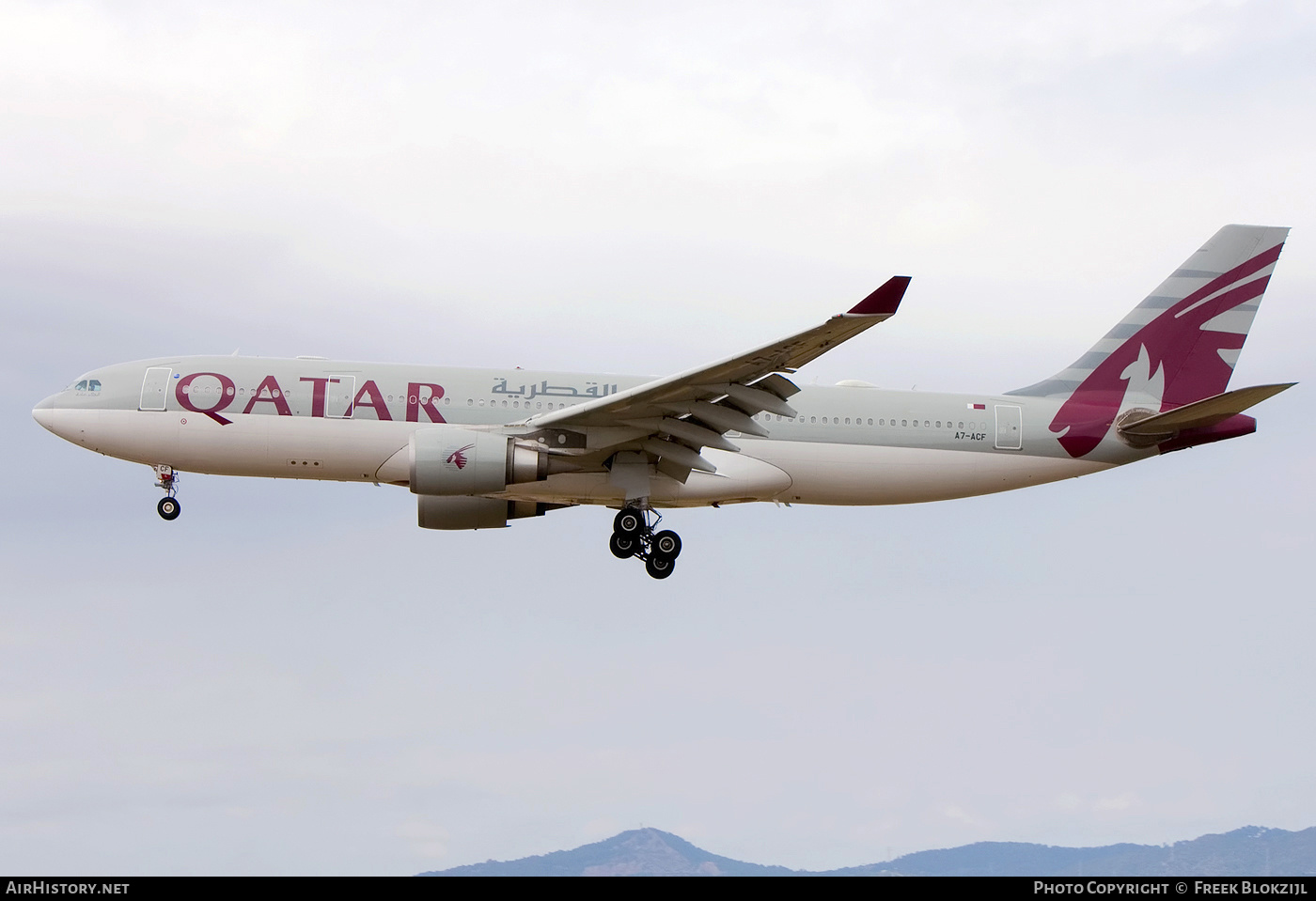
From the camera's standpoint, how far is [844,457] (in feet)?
94.8

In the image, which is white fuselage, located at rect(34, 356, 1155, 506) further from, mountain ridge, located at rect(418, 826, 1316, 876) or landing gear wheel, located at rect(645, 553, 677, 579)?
mountain ridge, located at rect(418, 826, 1316, 876)

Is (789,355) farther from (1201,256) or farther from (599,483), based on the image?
(1201,256)

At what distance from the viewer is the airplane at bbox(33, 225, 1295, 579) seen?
2656 cm

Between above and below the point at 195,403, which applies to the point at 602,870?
below

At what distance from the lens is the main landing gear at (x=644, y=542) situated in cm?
2838

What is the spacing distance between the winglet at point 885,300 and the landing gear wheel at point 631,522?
26.3ft

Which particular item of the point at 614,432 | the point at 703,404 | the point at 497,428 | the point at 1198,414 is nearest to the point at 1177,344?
the point at 1198,414

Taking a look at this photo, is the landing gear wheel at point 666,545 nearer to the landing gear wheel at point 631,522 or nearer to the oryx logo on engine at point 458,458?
the landing gear wheel at point 631,522

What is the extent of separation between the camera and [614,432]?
2709 centimetres

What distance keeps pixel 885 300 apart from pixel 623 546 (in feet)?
29.9

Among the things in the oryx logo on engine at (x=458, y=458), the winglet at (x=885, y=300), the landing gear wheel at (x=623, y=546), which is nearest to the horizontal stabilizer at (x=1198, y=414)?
the winglet at (x=885, y=300)

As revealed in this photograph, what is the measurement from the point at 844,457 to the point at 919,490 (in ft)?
6.73
